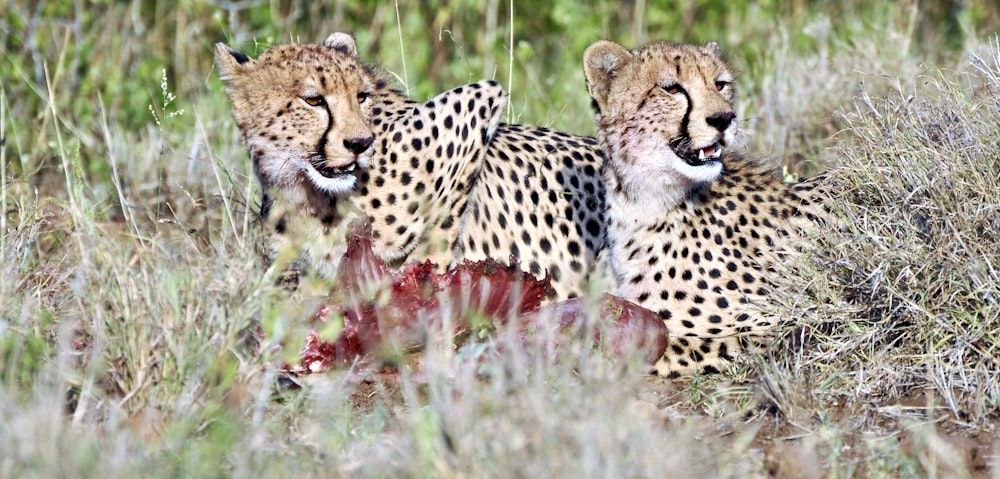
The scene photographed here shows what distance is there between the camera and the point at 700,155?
14.3 ft

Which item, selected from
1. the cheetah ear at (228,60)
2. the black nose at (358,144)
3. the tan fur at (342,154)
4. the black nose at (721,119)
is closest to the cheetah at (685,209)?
the black nose at (721,119)

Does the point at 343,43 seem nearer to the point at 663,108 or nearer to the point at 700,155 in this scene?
the point at 663,108

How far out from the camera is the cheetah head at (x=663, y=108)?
4.32 m

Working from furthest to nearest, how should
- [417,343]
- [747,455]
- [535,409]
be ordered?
1. [417,343]
2. [747,455]
3. [535,409]

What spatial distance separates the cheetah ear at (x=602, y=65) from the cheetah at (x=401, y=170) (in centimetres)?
47

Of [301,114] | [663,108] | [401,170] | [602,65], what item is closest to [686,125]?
[663,108]

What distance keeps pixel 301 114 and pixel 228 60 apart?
38 cm

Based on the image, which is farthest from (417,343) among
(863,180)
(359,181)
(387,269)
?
(863,180)

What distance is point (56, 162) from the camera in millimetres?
6508

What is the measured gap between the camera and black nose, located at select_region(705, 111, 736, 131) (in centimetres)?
429

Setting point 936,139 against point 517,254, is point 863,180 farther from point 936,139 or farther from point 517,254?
point 517,254

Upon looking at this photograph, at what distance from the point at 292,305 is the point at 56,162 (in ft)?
10.7

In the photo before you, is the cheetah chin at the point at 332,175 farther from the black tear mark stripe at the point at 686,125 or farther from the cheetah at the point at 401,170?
the black tear mark stripe at the point at 686,125

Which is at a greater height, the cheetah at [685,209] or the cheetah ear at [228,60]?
the cheetah ear at [228,60]
